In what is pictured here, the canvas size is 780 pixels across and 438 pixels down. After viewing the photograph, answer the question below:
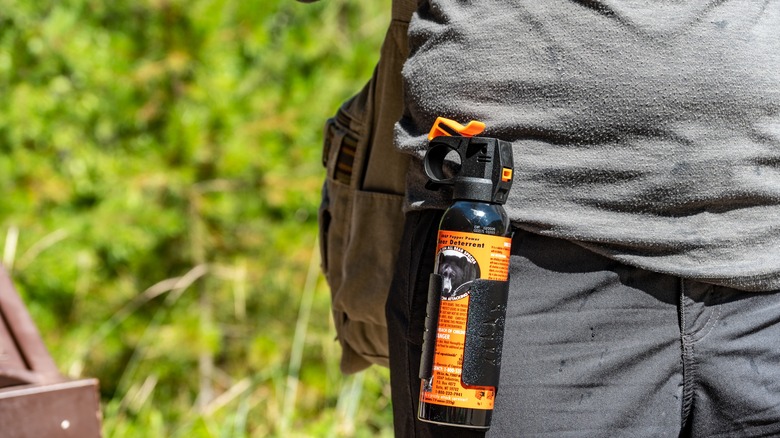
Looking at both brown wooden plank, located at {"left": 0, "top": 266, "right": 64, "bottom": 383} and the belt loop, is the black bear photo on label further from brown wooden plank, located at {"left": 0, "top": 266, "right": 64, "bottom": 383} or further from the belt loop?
brown wooden plank, located at {"left": 0, "top": 266, "right": 64, "bottom": 383}

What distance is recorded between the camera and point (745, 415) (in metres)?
1.29

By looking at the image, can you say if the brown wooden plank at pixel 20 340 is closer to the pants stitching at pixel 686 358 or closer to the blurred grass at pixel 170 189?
the pants stitching at pixel 686 358

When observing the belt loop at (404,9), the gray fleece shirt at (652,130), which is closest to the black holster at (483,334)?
the gray fleece shirt at (652,130)

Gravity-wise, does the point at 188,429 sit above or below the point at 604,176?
below

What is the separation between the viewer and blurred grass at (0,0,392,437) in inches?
155

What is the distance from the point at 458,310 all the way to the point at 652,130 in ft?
1.21

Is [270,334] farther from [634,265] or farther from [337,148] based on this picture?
[634,265]

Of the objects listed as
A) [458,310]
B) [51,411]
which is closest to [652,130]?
[458,310]

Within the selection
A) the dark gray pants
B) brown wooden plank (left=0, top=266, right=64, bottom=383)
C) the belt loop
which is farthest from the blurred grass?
the dark gray pants

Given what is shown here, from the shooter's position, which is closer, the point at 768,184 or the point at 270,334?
the point at 768,184

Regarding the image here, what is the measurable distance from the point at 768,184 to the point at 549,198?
1.00ft

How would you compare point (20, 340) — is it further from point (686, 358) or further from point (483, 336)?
point (686, 358)

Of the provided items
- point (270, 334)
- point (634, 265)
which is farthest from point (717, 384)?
point (270, 334)

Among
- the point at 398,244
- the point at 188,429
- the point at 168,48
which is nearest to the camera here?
the point at 398,244
